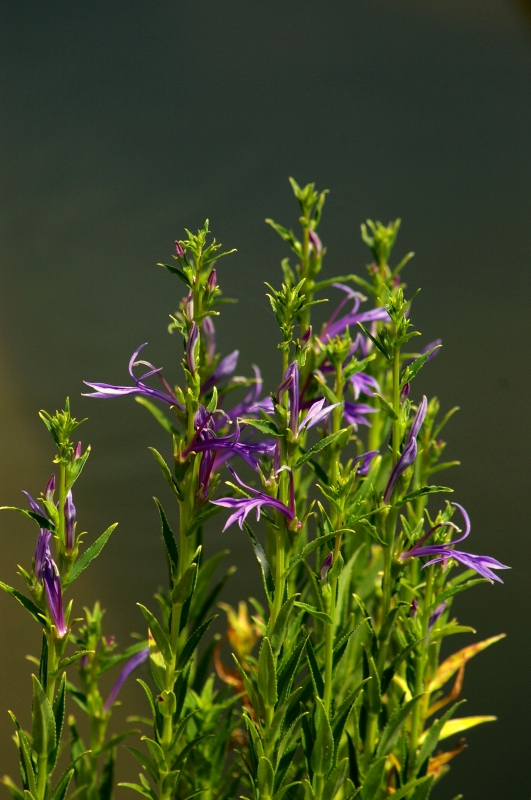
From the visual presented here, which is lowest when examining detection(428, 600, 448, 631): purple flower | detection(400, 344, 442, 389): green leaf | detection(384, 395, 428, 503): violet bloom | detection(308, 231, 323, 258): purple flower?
detection(428, 600, 448, 631): purple flower

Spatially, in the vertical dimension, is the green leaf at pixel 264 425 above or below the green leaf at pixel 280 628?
above

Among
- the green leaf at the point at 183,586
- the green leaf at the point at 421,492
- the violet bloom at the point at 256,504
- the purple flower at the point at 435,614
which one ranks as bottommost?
the purple flower at the point at 435,614

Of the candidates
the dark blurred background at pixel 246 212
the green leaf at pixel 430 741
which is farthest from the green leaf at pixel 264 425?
the dark blurred background at pixel 246 212

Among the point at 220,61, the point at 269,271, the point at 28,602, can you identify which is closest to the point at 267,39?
the point at 220,61

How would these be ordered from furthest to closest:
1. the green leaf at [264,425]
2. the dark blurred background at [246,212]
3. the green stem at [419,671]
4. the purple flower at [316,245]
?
the dark blurred background at [246,212]
the purple flower at [316,245]
the green stem at [419,671]
the green leaf at [264,425]

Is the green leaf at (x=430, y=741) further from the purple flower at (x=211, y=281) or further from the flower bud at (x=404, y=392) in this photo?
the purple flower at (x=211, y=281)

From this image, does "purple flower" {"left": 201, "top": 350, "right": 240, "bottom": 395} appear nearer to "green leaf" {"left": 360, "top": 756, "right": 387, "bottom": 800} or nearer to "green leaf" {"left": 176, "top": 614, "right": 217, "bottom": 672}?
"green leaf" {"left": 176, "top": 614, "right": 217, "bottom": 672}

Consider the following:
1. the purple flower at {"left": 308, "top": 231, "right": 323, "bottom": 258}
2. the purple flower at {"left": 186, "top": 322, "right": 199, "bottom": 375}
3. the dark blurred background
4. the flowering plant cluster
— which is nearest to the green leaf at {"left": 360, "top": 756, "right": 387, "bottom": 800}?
the flowering plant cluster
